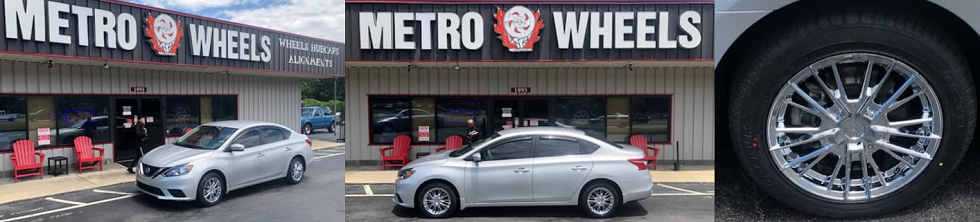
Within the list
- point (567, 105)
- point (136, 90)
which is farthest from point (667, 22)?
point (136, 90)

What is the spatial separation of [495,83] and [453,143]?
28 centimetres

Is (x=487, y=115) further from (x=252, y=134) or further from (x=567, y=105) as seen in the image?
(x=252, y=134)

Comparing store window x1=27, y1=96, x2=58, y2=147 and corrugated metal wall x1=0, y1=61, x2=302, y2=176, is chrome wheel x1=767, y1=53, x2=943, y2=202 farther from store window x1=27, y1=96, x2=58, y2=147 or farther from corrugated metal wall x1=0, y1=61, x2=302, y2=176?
store window x1=27, y1=96, x2=58, y2=147

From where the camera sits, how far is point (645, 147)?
5.66 ft

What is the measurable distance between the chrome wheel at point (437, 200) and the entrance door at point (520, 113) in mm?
313

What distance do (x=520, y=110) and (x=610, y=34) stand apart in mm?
431

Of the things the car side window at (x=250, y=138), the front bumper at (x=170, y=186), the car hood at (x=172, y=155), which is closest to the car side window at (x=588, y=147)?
the car side window at (x=250, y=138)

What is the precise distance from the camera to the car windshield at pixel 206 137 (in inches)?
87.4

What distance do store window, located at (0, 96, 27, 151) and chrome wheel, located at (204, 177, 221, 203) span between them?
1.37 metres

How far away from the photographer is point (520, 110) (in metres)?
1.67

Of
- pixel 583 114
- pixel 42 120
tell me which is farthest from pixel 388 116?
pixel 42 120

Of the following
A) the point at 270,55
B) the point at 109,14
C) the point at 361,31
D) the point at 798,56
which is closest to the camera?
the point at 361,31

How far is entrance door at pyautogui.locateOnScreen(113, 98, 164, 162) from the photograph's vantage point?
96.1 inches

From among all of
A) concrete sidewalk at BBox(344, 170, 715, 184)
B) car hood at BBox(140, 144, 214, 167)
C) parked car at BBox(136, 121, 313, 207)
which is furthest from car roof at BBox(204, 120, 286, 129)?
concrete sidewalk at BBox(344, 170, 715, 184)
